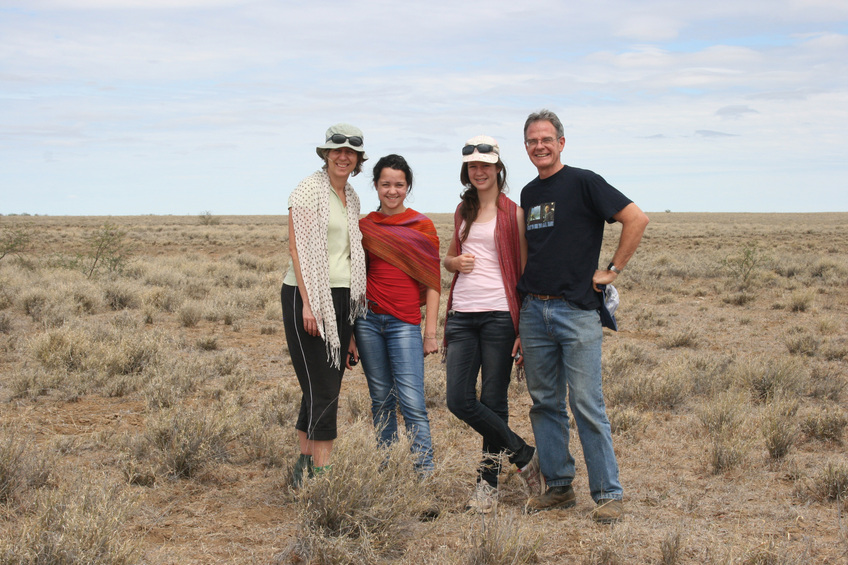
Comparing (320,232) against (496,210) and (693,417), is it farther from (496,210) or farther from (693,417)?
(693,417)

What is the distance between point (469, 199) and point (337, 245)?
831mm

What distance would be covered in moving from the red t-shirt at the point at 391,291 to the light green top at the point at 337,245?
0.22 metres

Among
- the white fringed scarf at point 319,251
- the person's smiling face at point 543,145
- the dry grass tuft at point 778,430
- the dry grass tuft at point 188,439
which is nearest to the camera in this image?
the white fringed scarf at point 319,251

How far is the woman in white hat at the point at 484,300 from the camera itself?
3.96 m

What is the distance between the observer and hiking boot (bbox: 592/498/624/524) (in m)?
3.83

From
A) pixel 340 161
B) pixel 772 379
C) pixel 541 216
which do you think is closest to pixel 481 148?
pixel 541 216

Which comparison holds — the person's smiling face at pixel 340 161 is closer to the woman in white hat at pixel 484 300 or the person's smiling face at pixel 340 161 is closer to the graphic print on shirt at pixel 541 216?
the woman in white hat at pixel 484 300

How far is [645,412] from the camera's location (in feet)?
21.0

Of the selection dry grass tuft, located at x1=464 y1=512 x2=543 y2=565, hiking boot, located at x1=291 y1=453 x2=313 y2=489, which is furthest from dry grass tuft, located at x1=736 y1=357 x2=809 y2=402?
hiking boot, located at x1=291 y1=453 x2=313 y2=489

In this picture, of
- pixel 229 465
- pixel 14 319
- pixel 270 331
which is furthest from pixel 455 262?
pixel 14 319

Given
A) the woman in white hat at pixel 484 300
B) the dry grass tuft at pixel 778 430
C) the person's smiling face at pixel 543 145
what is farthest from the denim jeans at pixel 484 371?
the dry grass tuft at pixel 778 430

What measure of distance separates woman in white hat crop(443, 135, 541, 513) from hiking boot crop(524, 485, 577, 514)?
267mm

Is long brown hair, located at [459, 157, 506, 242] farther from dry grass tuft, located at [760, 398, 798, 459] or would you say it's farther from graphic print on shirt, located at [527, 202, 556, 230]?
dry grass tuft, located at [760, 398, 798, 459]

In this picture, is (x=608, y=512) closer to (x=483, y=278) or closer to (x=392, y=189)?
(x=483, y=278)
